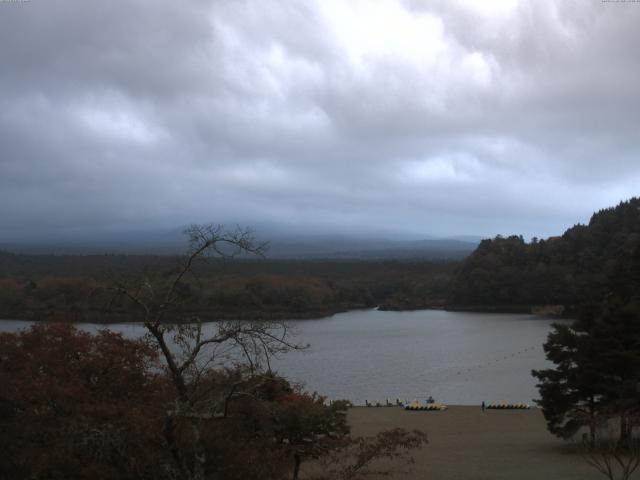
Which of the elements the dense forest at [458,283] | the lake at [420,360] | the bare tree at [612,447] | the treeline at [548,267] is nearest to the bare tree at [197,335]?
the bare tree at [612,447]

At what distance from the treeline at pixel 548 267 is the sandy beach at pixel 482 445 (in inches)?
1630

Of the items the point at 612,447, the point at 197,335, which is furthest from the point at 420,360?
the point at 197,335

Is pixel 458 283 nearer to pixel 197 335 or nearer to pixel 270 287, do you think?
pixel 270 287

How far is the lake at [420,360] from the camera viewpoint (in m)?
25.9

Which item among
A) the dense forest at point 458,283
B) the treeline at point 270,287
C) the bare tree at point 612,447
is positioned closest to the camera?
the bare tree at point 612,447

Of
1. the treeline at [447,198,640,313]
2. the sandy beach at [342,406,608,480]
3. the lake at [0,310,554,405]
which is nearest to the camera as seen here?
the sandy beach at [342,406,608,480]

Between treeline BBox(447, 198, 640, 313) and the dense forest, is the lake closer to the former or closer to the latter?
the dense forest

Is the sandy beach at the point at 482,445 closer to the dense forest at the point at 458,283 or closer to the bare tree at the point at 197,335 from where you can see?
the bare tree at the point at 197,335

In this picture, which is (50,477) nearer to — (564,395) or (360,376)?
(564,395)

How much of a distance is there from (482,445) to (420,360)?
1807 centimetres

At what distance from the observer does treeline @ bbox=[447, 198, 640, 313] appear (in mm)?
62094

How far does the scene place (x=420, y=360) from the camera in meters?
33.8

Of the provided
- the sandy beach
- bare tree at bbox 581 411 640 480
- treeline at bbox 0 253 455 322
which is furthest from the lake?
bare tree at bbox 581 411 640 480

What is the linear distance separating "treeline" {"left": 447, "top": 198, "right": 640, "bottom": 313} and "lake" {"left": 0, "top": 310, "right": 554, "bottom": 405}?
9.48 m
